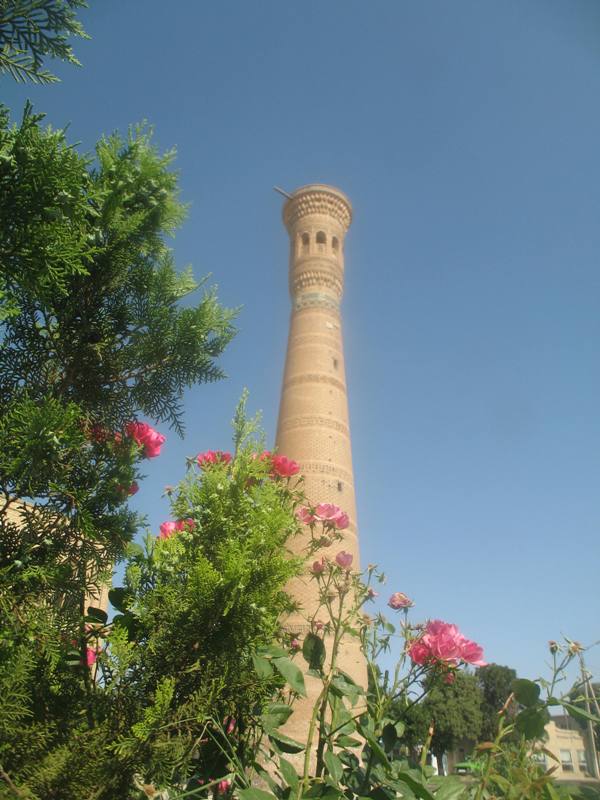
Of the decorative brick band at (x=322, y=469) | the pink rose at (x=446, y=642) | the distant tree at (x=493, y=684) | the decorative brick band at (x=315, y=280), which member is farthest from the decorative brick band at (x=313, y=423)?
the distant tree at (x=493, y=684)

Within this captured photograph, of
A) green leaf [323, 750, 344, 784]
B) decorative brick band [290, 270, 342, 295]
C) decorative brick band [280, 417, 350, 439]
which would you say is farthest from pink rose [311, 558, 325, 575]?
decorative brick band [290, 270, 342, 295]

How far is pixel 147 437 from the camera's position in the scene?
3168 millimetres

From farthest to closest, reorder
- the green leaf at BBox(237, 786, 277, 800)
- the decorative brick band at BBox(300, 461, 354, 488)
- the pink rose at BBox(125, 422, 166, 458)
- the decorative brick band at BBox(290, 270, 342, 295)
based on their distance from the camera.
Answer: the decorative brick band at BBox(290, 270, 342, 295) < the decorative brick band at BBox(300, 461, 354, 488) < the pink rose at BBox(125, 422, 166, 458) < the green leaf at BBox(237, 786, 277, 800)

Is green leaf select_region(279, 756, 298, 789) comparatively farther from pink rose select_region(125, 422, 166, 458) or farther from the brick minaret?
the brick minaret

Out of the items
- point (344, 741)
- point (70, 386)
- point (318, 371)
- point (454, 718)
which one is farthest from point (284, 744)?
point (454, 718)

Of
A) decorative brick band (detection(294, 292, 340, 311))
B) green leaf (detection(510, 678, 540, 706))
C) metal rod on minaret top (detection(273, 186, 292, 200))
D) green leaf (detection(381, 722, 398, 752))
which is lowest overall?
green leaf (detection(381, 722, 398, 752))

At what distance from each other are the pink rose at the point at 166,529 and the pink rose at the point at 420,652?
127cm

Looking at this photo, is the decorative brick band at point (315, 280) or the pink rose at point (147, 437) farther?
the decorative brick band at point (315, 280)

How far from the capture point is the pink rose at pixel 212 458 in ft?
10.2

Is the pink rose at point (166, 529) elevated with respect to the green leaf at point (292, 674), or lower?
elevated

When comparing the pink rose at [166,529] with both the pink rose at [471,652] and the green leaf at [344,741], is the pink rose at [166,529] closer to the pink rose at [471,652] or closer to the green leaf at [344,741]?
the green leaf at [344,741]

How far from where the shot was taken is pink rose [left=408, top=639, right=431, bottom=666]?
2.27 m

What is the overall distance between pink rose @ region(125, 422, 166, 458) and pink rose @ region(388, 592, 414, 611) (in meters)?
1.52

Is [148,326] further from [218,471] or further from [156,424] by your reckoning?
[218,471]
